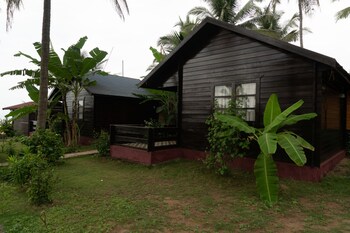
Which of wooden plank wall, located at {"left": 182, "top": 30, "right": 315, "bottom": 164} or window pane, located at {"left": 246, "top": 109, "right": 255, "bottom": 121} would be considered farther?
window pane, located at {"left": 246, "top": 109, "right": 255, "bottom": 121}

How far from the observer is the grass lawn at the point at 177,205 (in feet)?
12.7

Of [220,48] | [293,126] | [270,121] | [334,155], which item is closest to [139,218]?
[270,121]

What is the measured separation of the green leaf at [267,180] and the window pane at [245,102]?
258 centimetres

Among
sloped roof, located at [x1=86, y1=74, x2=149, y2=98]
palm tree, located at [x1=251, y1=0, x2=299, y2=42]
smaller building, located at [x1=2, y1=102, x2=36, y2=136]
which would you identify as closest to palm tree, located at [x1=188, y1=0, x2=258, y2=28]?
palm tree, located at [x1=251, y1=0, x2=299, y2=42]

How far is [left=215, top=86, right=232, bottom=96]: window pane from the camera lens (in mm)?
7870

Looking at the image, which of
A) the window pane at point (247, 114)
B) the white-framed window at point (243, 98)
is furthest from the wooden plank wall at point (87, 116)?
the window pane at point (247, 114)

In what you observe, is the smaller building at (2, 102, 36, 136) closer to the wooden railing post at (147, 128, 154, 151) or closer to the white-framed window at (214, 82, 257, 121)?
the wooden railing post at (147, 128, 154, 151)

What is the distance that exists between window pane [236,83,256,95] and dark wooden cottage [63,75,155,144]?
7.61 m

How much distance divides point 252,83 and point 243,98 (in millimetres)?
541

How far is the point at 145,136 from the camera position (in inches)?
338

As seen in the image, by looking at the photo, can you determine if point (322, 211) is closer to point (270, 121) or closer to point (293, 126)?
point (270, 121)

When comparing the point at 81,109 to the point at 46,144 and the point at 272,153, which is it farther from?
the point at 272,153

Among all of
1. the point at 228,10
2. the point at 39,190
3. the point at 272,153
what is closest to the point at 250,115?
the point at 272,153

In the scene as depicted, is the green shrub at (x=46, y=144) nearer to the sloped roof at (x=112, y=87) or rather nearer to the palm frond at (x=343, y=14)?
the sloped roof at (x=112, y=87)
